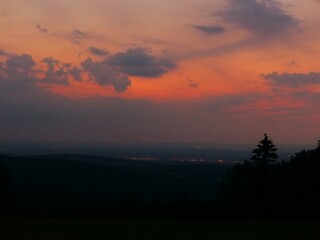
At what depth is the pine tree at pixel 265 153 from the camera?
158 feet

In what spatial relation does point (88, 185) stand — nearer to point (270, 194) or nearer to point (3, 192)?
point (3, 192)

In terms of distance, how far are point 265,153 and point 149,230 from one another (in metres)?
27.1

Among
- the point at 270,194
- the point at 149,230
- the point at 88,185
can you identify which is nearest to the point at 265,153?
the point at 270,194

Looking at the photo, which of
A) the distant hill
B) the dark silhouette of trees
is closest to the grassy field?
the dark silhouette of trees

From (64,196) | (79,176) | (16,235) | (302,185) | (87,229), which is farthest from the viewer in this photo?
(79,176)

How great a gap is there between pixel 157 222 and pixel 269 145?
24.8 meters

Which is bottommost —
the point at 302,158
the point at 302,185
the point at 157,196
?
the point at 157,196

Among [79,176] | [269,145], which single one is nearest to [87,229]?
[269,145]

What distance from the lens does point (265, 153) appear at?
4825cm

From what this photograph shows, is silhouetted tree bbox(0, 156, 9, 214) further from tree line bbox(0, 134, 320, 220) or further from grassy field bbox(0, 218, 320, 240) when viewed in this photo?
grassy field bbox(0, 218, 320, 240)

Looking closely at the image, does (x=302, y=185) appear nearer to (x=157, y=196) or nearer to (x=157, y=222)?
(x=157, y=222)

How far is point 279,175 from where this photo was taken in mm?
48312

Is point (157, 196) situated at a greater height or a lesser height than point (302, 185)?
lesser

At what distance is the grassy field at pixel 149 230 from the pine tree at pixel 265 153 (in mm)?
19859
